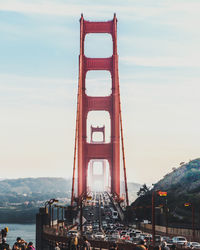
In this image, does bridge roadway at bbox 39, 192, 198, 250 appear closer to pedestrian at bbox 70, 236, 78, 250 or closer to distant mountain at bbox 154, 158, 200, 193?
pedestrian at bbox 70, 236, 78, 250

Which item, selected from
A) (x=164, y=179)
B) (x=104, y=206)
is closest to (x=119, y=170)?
(x=104, y=206)

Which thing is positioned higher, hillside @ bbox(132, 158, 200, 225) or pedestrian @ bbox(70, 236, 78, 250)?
hillside @ bbox(132, 158, 200, 225)

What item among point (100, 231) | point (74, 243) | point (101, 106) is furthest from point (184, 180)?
point (74, 243)

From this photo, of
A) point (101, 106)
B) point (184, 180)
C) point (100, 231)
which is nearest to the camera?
point (100, 231)

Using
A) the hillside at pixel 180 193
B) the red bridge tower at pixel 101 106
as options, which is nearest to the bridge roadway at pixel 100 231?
the red bridge tower at pixel 101 106

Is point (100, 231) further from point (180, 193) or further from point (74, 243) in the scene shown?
point (180, 193)

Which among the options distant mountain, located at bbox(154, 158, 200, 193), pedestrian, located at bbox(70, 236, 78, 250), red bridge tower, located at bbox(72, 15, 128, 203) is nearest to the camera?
pedestrian, located at bbox(70, 236, 78, 250)

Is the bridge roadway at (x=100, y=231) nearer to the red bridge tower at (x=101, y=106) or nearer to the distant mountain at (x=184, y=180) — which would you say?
the red bridge tower at (x=101, y=106)

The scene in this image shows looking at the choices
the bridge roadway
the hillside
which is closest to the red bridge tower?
the bridge roadway
